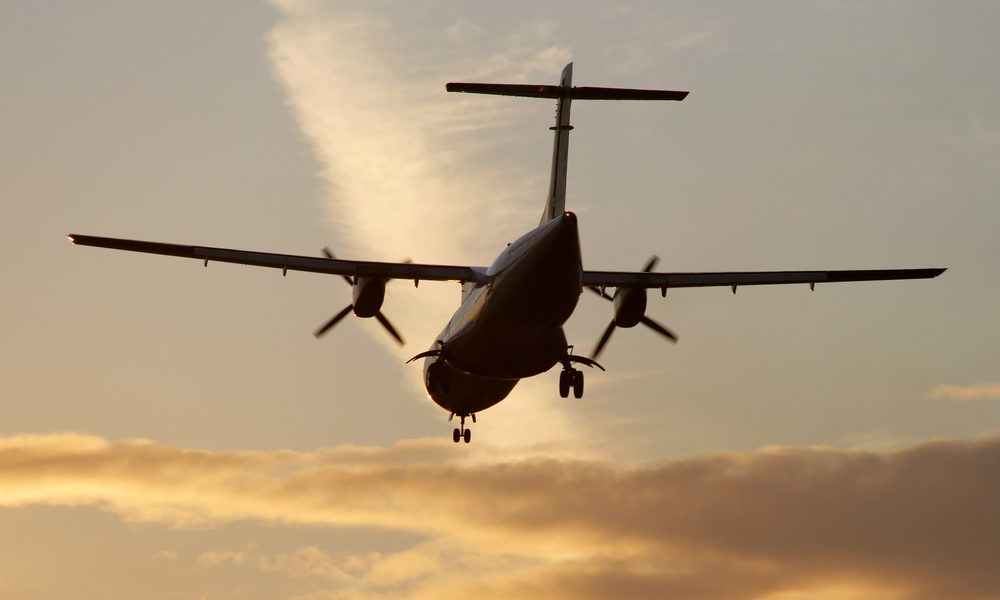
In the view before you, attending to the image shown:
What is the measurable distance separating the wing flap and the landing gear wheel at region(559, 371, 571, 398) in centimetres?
268

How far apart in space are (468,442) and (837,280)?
1302cm

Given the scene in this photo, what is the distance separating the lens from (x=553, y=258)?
32.1 m

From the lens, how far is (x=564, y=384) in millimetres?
37344

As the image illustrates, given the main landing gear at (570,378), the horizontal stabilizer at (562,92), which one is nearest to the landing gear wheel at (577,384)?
the main landing gear at (570,378)

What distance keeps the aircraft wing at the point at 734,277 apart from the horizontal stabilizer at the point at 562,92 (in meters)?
5.07

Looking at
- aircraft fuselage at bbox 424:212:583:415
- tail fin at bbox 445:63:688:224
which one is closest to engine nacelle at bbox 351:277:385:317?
aircraft fuselage at bbox 424:212:583:415

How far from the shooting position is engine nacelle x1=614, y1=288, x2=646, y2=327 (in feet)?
126

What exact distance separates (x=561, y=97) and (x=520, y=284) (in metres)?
9.70

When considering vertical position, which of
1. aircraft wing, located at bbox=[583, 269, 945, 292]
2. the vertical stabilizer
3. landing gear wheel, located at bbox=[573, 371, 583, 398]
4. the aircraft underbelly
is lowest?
landing gear wheel, located at bbox=[573, 371, 583, 398]

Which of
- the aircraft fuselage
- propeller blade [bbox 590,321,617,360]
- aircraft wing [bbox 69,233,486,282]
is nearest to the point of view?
the aircraft fuselage

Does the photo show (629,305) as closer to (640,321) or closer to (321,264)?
(640,321)

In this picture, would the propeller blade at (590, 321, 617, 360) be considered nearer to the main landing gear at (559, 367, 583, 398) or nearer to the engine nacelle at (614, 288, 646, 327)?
the engine nacelle at (614, 288, 646, 327)

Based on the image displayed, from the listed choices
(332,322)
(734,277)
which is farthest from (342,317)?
(734,277)

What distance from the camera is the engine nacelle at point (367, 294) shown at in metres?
38.1
